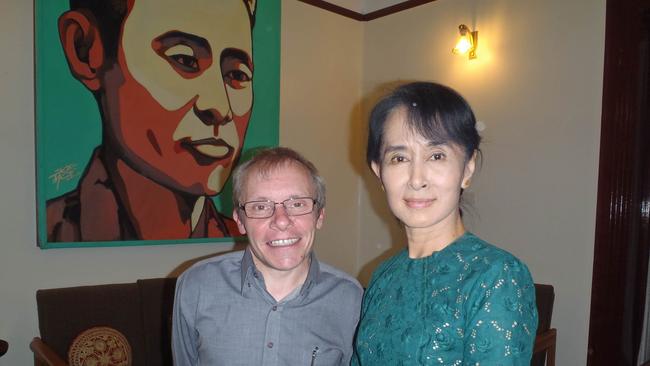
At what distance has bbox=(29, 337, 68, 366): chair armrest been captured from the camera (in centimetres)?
212

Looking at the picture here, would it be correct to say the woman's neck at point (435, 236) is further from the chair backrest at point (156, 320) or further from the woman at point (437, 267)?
the chair backrest at point (156, 320)

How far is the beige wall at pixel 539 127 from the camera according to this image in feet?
8.72

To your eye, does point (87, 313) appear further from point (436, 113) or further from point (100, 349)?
point (436, 113)

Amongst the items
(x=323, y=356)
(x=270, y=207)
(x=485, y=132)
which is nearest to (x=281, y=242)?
(x=270, y=207)

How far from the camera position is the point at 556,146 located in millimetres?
2781

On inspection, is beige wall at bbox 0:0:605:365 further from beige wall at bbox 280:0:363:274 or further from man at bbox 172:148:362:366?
man at bbox 172:148:362:366

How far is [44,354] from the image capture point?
220 centimetres

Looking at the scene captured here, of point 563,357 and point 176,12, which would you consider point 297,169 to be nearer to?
point 176,12

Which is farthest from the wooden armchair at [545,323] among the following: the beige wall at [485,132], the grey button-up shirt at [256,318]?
the grey button-up shirt at [256,318]

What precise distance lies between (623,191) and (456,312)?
2138 mm

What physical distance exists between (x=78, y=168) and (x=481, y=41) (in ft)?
8.83

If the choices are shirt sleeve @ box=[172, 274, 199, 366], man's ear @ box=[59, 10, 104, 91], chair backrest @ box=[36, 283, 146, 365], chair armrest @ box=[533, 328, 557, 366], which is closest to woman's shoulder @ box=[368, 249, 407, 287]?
shirt sleeve @ box=[172, 274, 199, 366]

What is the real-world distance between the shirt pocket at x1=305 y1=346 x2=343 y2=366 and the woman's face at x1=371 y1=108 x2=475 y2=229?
53 cm

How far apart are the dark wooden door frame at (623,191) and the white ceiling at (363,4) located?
1783 millimetres
